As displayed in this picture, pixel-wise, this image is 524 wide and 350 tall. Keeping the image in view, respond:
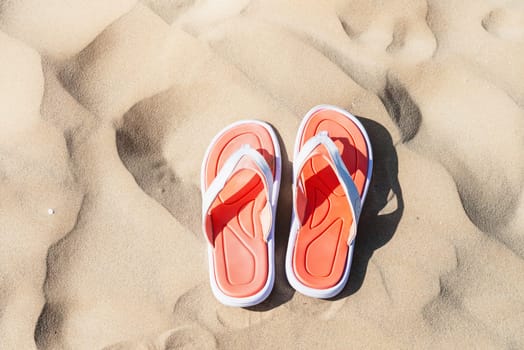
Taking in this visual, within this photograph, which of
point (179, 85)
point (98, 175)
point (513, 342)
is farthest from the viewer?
point (179, 85)

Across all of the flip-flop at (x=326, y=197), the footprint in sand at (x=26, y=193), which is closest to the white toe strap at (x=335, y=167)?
the flip-flop at (x=326, y=197)

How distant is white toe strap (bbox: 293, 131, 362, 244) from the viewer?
1514 mm

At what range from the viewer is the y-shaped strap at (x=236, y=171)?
1.53 metres

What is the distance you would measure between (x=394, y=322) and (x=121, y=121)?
3.21 ft

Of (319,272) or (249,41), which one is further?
(249,41)

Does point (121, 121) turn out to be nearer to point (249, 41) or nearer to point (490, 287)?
point (249, 41)

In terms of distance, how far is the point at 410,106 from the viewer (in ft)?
5.61

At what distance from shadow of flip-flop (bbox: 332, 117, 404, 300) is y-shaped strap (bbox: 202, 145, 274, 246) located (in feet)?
0.94

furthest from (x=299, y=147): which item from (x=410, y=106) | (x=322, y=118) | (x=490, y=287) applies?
(x=490, y=287)

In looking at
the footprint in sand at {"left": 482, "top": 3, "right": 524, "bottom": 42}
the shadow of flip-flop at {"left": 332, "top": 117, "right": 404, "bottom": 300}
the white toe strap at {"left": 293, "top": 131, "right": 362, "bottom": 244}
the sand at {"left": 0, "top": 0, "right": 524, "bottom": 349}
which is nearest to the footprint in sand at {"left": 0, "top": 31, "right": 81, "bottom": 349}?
the sand at {"left": 0, "top": 0, "right": 524, "bottom": 349}

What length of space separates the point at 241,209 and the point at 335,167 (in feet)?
1.06

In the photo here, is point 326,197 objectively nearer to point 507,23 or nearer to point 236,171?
point 236,171

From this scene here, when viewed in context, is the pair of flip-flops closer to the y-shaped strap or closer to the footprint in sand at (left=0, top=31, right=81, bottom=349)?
the y-shaped strap

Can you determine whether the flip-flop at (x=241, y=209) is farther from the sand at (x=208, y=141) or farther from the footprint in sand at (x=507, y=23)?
the footprint in sand at (x=507, y=23)
